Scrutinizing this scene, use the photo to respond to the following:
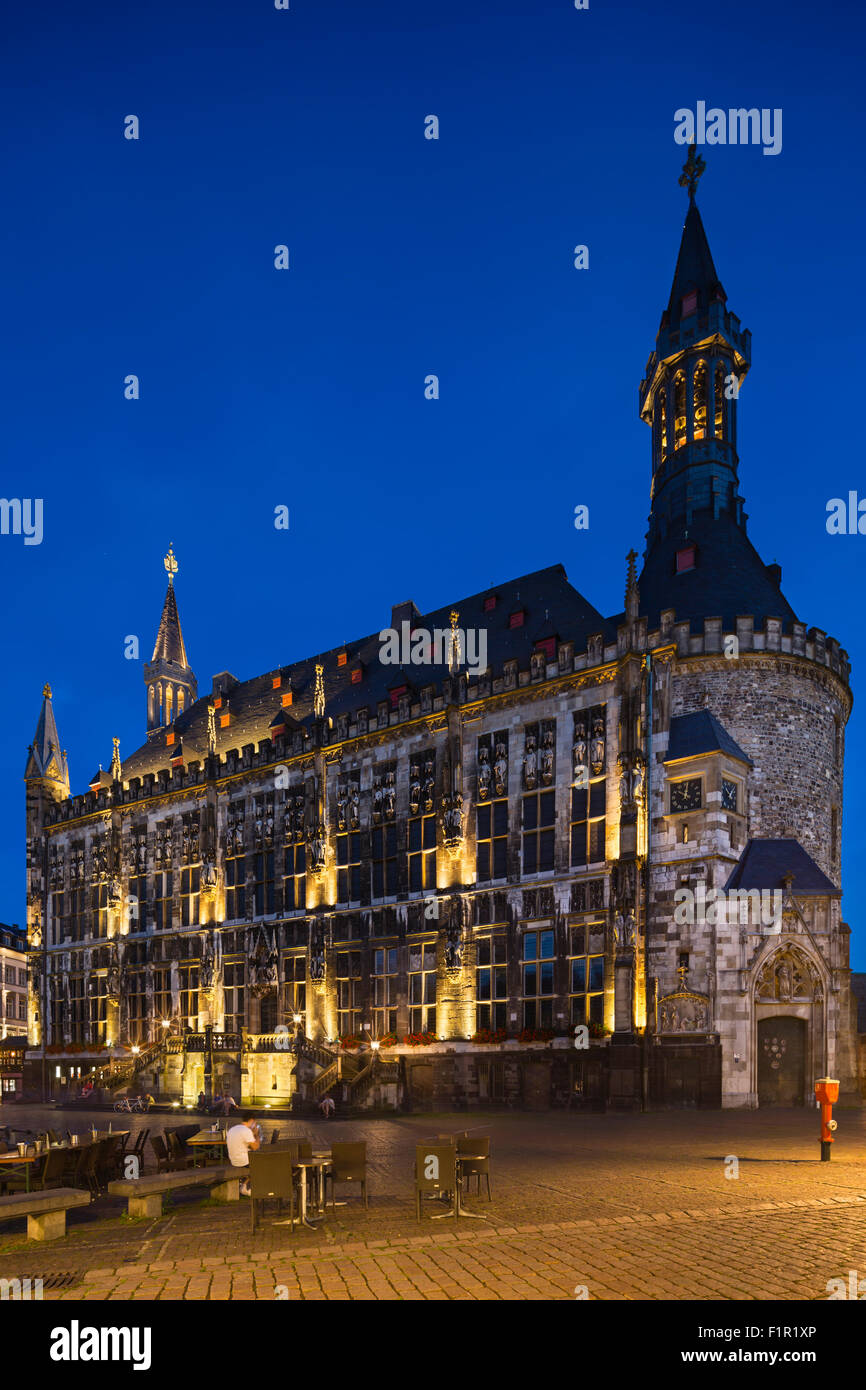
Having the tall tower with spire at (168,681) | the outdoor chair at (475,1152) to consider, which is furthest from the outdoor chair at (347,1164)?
the tall tower with spire at (168,681)

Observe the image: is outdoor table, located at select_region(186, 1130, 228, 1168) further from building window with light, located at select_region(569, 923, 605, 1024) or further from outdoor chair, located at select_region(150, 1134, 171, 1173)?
building window with light, located at select_region(569, 923, 605, 1024)

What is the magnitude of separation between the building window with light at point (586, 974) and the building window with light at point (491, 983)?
2.74 meters

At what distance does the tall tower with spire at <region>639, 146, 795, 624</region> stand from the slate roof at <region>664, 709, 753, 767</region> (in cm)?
399

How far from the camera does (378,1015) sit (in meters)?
39.4

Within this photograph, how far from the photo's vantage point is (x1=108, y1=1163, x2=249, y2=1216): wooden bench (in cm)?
1325

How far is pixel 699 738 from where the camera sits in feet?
105

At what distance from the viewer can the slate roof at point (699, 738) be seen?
31.6 metres

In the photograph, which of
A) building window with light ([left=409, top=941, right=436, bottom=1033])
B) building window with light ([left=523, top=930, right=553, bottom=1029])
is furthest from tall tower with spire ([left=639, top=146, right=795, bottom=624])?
building window with light ([left=409, top=941, right=436, bottom=1033])

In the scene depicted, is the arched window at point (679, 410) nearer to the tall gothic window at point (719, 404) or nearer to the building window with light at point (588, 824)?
the tall gothic window at point (719, 404)

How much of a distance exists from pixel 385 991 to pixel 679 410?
25748 mm

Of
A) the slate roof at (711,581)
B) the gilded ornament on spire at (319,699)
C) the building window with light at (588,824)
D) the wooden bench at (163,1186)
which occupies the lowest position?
the wooden bench at (163,1186)

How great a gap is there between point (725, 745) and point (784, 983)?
7188 mm

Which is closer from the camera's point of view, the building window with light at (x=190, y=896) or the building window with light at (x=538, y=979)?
the building window with light at (x=538, y=979)

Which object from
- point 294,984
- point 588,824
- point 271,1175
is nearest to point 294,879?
point 294,984
